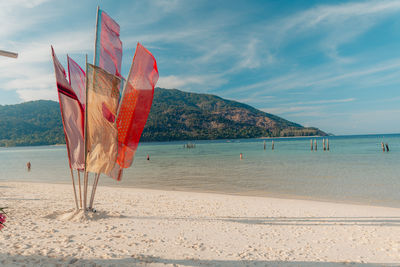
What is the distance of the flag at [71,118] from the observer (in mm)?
6434

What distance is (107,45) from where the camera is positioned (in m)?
6.85

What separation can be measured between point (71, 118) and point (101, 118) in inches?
40.7

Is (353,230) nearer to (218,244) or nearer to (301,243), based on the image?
(301,243)

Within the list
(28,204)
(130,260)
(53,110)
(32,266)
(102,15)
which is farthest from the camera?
(53,110)

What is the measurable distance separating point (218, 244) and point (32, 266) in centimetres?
324

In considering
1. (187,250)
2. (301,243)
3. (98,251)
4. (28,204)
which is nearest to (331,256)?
(301,243)

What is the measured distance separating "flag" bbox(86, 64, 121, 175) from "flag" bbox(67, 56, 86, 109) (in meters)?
1.00

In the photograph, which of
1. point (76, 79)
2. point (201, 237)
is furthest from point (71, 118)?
point (201, 237)

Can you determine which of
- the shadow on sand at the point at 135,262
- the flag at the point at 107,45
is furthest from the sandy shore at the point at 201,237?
the flag at the point at 107,45

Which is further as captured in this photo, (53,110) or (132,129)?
(53,110)

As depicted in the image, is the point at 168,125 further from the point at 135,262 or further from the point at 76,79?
the point at 135,262

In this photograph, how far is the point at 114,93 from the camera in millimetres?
6293

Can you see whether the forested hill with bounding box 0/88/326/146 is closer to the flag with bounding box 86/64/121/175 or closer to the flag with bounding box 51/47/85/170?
the flag with bounding box 51/47/85/170

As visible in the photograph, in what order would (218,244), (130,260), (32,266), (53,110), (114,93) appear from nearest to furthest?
→ (32,266), (130,260), (218,244), (114,93), (53,110)
